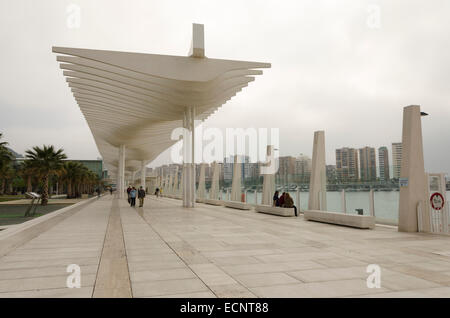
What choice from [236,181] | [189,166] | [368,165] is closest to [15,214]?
[189,166]

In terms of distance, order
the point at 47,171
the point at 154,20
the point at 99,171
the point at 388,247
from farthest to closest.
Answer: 1. the point at 99,171
2. the point at 47,171
3. the point at 154,20
4. the point at 388,247

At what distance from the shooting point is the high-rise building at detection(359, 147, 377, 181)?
35.0 feet

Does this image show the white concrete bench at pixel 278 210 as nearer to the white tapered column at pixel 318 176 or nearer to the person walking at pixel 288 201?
the person walking at pixel 288 201

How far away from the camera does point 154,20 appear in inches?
610

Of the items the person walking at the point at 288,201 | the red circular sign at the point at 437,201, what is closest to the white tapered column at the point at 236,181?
the person walking at the point at 288,201

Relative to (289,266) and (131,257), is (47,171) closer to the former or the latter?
(131,257)

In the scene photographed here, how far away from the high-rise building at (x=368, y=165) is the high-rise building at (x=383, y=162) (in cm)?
24

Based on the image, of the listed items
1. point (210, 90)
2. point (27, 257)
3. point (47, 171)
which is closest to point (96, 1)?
point (210, 90)

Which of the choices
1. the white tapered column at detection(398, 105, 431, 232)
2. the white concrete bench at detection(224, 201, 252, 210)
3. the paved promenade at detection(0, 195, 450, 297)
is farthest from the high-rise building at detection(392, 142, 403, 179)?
the white concrete bench at detection(224, 201, 252, 210)

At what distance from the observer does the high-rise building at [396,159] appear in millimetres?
9483

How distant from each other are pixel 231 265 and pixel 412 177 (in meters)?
6.18

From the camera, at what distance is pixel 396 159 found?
9812 mm

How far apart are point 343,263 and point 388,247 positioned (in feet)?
6.43

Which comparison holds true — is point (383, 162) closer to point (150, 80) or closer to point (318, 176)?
point (318, 176)
